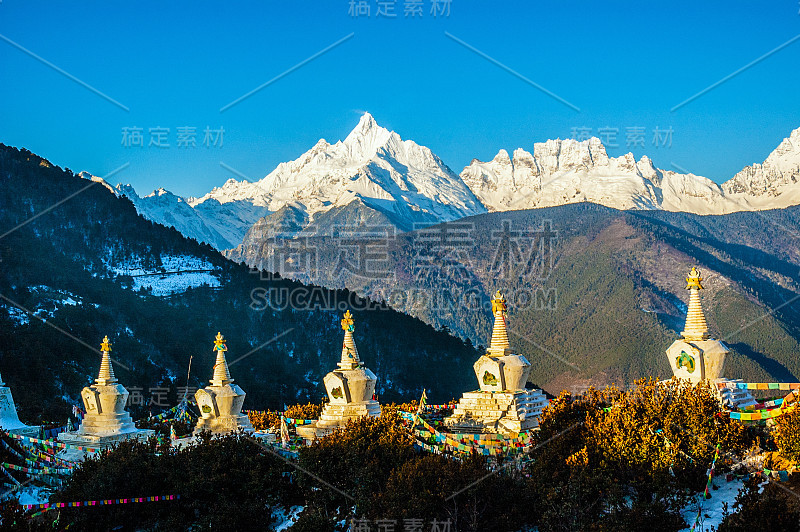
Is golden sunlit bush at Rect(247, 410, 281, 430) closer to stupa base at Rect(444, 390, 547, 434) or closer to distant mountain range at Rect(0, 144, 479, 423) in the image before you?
stupa base at Rect(444, 390, 547, 434)

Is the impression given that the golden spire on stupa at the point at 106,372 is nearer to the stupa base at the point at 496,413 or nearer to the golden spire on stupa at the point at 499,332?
the stupa base at the point at 496,413

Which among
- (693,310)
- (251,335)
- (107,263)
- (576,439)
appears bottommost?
(576,439)

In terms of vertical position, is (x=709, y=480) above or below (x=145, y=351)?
below

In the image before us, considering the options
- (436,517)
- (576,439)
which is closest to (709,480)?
(576,439)

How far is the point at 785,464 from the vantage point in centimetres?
3177

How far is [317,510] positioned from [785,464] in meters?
15.5

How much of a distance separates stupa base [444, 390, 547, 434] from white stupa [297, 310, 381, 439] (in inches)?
167

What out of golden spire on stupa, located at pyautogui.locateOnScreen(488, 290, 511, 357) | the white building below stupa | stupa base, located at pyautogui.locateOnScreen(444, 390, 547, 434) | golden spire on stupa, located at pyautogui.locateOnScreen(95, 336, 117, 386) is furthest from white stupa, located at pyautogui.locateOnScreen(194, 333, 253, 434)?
golden spire on stupa, located at pyautogui.locateOnScreen(488, 290, 511, 357)

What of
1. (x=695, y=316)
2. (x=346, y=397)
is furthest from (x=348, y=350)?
(x=695, y=316)

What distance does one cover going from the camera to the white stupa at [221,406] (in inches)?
1817

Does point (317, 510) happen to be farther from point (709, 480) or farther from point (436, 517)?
point (709, 480)

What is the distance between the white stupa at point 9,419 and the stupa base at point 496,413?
23.8 metres

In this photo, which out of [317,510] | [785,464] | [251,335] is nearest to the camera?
[785,464]

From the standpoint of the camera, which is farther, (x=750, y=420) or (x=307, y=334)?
(x=307, y=334)
